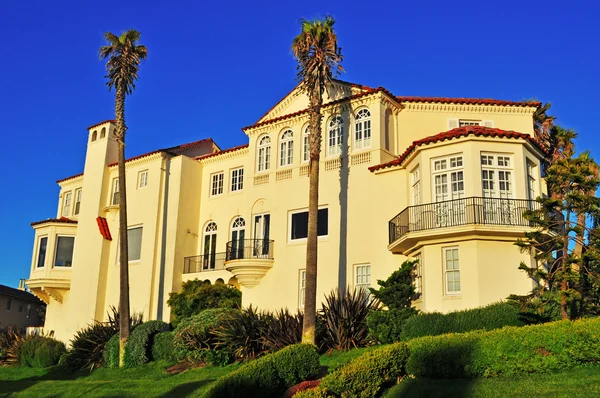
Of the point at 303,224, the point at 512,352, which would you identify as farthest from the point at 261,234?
the point at 512,352

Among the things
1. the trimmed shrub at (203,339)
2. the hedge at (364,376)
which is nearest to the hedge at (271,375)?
the hedge at (364,376)

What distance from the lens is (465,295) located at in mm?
21109

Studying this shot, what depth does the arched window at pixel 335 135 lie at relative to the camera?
2744 centimetres

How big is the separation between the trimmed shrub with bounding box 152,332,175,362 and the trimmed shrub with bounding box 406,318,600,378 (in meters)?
12.8

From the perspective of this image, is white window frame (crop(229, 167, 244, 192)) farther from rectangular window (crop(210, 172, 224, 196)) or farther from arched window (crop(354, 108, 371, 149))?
arched window (crop(354, 108, 371, 149))

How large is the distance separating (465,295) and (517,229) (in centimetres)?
284

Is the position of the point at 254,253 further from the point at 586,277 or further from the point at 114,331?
the point at 586,277

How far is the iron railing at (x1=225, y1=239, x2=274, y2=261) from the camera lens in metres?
28.0

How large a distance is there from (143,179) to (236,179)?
19.4 feet

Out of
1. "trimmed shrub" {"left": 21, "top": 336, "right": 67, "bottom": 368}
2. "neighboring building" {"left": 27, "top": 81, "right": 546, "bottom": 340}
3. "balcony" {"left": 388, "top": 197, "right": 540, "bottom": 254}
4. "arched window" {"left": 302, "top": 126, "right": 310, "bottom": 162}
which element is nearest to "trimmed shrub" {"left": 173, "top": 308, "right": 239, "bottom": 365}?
"neighboring building" {"left": 27, "top": 81, "right": 546, "bottom": 340}

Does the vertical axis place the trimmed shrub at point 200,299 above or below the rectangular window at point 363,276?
below

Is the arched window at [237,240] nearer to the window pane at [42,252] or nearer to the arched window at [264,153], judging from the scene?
the arched window at [264,153]

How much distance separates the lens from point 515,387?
12664 mm

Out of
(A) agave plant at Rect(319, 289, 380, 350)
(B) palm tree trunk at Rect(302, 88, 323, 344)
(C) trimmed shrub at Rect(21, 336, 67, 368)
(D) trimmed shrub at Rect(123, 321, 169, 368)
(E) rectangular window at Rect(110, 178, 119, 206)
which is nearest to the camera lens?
(B) palm tree trunk at Rect(302, 88, 323, 344)
